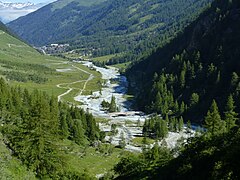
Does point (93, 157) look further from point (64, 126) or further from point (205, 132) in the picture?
point (205, 132)

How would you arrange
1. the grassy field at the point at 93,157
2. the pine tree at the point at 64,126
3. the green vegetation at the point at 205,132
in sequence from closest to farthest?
Answer: the green vegetation at the point at 205,132 < the grassy field at the point at 93,157 < the pine tree at the point at 64,126

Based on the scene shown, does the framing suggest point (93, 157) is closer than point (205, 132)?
No

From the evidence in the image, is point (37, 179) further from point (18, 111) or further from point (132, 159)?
point (18, 111)

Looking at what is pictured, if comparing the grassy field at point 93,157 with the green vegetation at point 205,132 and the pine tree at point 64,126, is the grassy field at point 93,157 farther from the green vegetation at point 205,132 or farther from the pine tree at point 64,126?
the green vegetation at point 205,132

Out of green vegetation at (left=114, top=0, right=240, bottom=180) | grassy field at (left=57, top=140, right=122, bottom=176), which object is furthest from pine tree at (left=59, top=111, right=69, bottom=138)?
green vegetation at (left=114, top=0, right=240, bottom=180)

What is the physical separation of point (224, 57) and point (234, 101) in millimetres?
37020

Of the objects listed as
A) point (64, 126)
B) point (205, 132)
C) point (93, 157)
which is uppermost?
point (205, 132)

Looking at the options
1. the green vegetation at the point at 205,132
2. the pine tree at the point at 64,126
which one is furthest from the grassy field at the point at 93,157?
the green vegetation at the point at 205,132

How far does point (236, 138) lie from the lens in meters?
54.6

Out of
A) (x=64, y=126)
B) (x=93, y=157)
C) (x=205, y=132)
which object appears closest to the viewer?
(x=205, y=132)

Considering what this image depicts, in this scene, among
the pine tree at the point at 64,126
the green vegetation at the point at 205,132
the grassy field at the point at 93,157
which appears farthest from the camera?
the pine tree at the point at 64,126

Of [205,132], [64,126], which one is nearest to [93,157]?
[64,126]

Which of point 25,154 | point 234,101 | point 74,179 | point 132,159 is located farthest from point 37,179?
point 234,101

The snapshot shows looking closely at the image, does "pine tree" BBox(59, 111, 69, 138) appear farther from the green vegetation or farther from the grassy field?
the green vegetation
